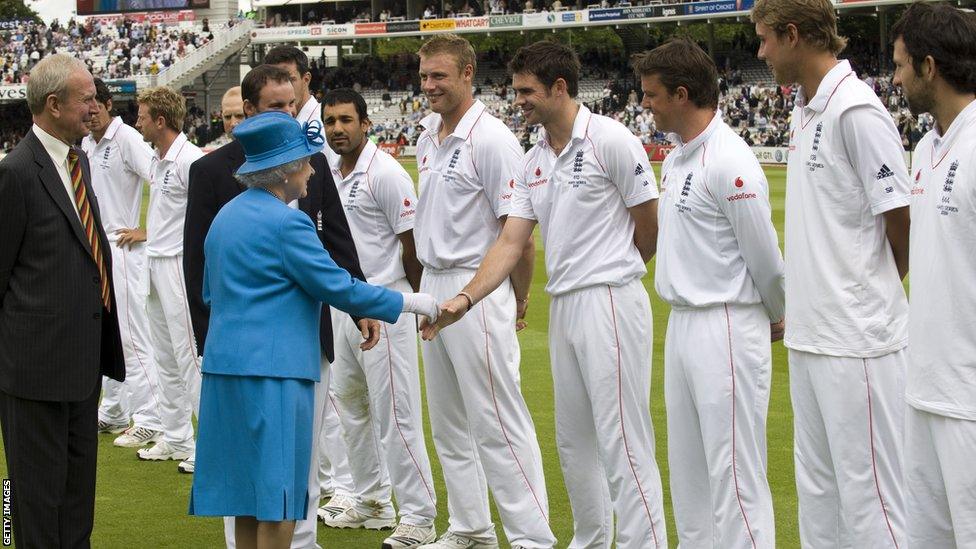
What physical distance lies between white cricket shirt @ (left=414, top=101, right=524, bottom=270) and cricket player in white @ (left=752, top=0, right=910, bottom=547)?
183 centimetres

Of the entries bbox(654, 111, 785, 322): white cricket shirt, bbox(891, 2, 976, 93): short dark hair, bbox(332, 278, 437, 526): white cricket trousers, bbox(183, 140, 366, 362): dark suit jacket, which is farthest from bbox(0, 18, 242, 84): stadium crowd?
bbox(891, 2, 976, 93): short dark hair

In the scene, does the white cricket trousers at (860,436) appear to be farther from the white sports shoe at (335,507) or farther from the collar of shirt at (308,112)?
the collar of shirt at (308,112)

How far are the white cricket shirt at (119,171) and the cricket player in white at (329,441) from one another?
1.95 metres

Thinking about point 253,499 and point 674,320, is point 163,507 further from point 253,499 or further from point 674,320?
point 674,320

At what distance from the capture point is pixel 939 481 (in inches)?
149

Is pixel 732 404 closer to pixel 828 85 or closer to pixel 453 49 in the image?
pixel 828 85

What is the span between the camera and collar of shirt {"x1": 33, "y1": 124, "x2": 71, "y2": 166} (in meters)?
5.25

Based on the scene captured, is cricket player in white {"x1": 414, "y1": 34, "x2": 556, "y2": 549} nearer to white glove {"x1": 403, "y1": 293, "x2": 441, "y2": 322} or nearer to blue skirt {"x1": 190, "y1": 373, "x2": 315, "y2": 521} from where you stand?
white glove {"x1": 403, "y1": 293, "x2": 441, "y2": 322}

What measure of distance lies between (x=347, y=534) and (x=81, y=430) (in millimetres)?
1849

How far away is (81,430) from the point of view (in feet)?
17.7

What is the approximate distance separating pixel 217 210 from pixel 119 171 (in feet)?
12.5

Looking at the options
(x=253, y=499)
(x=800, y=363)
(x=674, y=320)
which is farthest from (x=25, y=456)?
(x=800, y=363)

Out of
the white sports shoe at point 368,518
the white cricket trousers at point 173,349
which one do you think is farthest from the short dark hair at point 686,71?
the white cricket trousers at point 173,349

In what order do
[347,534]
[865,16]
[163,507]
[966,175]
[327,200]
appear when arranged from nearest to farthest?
[966,175] → [327,200] → [347,534] → [163,507] → [865,16]
